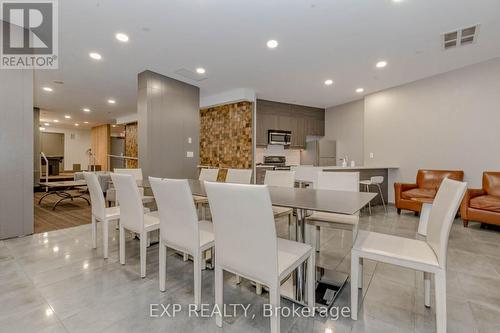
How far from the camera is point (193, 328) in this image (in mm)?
1487

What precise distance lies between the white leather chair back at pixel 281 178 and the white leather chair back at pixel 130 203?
1.59 metres

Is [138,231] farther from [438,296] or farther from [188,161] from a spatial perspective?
[188,161]

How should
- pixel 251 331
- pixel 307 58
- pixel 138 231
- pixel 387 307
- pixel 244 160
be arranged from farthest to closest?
pixel 244 160 → pixel 307 58 → pixel 138 231 → pixel 387 307 → pixel 251 331

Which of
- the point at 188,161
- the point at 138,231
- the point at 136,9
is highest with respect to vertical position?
the point at 136,9

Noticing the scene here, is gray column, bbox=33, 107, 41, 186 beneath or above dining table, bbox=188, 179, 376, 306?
above

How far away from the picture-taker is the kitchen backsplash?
6854 mm

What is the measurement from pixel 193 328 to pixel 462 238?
365 centimetres

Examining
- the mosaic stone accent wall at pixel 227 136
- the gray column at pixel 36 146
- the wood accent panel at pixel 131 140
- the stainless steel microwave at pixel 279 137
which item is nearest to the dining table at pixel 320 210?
the mosaic stone accent wall at pixel 227 136

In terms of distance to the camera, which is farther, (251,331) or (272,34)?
(272,34)

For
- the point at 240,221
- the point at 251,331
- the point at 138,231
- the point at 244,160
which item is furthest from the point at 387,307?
the point at 244,160

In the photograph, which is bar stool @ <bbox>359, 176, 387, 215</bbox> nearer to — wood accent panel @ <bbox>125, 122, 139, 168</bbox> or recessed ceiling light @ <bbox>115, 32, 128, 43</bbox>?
recessed ceiling light @ <bbox>115, 32, 128, 43</bbox>

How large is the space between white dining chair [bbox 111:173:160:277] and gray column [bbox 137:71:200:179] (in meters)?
2.18

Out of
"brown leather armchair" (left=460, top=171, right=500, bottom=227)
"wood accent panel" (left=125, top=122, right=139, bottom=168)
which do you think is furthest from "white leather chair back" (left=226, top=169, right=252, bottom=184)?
"wood accent panel" (left=125, top=122, right=139, bottom=168)

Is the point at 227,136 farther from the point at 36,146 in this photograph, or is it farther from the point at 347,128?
the point at 36,146
